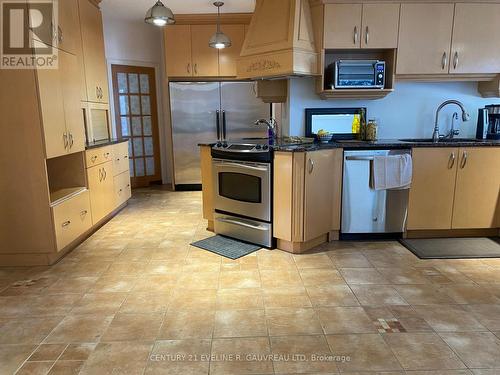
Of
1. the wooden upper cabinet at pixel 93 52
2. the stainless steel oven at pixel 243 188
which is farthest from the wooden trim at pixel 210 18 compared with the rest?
the stainless steel oven at pixel 243 188

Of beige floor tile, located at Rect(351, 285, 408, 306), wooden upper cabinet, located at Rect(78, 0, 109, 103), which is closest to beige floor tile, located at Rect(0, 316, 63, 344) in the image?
beige floor tile, located at Rect(351, 285, 408, 306)

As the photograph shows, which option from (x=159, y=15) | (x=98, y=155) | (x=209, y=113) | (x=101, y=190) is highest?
(x=159, y=15)

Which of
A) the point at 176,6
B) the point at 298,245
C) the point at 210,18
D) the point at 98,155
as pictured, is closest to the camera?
the point at 298,245

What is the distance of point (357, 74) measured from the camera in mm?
3332

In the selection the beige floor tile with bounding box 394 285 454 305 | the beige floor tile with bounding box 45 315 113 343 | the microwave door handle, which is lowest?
the beige floor tile with bounding box 45 315 113 343

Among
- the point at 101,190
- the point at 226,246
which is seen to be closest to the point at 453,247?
the point at 226,246

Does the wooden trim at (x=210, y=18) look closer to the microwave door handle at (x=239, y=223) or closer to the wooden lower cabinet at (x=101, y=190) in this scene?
the wooden lower cabinet at (x=101, y=190)

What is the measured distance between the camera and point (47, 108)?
275cm

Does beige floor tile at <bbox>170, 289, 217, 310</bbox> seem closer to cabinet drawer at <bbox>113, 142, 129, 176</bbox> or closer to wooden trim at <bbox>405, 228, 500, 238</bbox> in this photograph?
wooden trim at <bbox>405, 228, 500, 238</bbox>

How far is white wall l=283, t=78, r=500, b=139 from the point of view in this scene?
368 centimetres

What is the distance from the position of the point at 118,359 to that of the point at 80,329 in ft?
1.33

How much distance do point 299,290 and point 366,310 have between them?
1.51 feet

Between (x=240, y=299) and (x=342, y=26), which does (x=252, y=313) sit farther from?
(x=342, y=26)

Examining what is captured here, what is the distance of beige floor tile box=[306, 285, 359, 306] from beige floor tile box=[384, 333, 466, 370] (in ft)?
1.30
